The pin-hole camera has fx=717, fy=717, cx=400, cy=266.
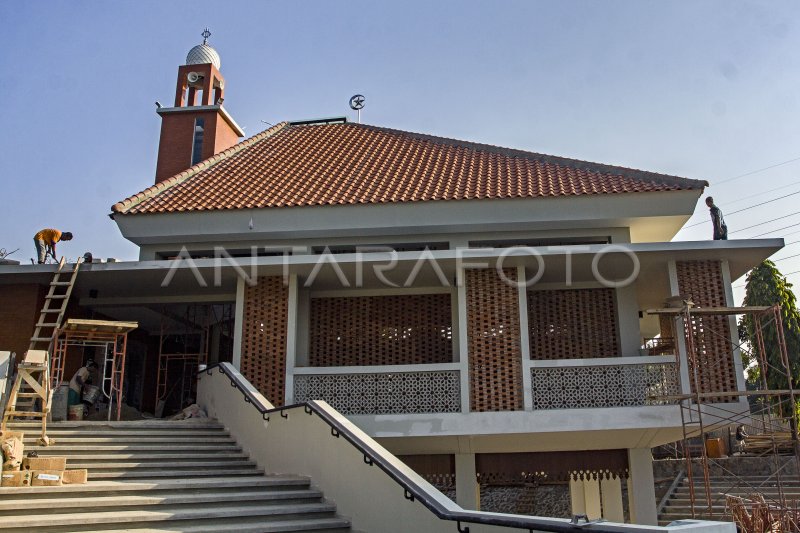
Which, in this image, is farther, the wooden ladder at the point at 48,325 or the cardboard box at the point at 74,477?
the wooden ladder at the point at 48,325

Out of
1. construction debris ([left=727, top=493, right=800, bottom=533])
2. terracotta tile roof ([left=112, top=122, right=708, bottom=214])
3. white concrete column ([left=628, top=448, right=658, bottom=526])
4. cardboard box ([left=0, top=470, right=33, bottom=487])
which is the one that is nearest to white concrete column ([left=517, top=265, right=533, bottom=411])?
terracotta tile roof ([left=112, top=122, right=708, bottom=214])

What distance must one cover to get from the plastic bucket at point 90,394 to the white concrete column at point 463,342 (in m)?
6.03

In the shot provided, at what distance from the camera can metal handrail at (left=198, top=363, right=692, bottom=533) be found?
426 cm

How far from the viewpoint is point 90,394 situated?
11812 mm

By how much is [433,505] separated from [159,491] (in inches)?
127

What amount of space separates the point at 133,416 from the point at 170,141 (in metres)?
8.44

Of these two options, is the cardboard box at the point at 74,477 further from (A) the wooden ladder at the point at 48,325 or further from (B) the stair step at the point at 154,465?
(A) the wooden ladder at the point at 48,325

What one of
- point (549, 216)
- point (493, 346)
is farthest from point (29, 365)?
point (549, 216)

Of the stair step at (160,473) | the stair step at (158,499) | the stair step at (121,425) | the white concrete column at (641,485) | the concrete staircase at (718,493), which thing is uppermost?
the stair step at (121,425)

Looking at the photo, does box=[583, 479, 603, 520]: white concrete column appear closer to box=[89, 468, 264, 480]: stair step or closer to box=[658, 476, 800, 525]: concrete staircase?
box=[658, 476, 800, 525]: concrete staircase

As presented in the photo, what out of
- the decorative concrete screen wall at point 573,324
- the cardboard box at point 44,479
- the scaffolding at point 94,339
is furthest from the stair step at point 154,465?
the decorative concrete screen wall at point 573,324

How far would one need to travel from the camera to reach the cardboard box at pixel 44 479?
7.03 meters

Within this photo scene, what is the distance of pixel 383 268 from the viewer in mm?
11938

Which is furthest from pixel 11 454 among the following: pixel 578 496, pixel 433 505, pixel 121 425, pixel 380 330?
pixel 578 496
